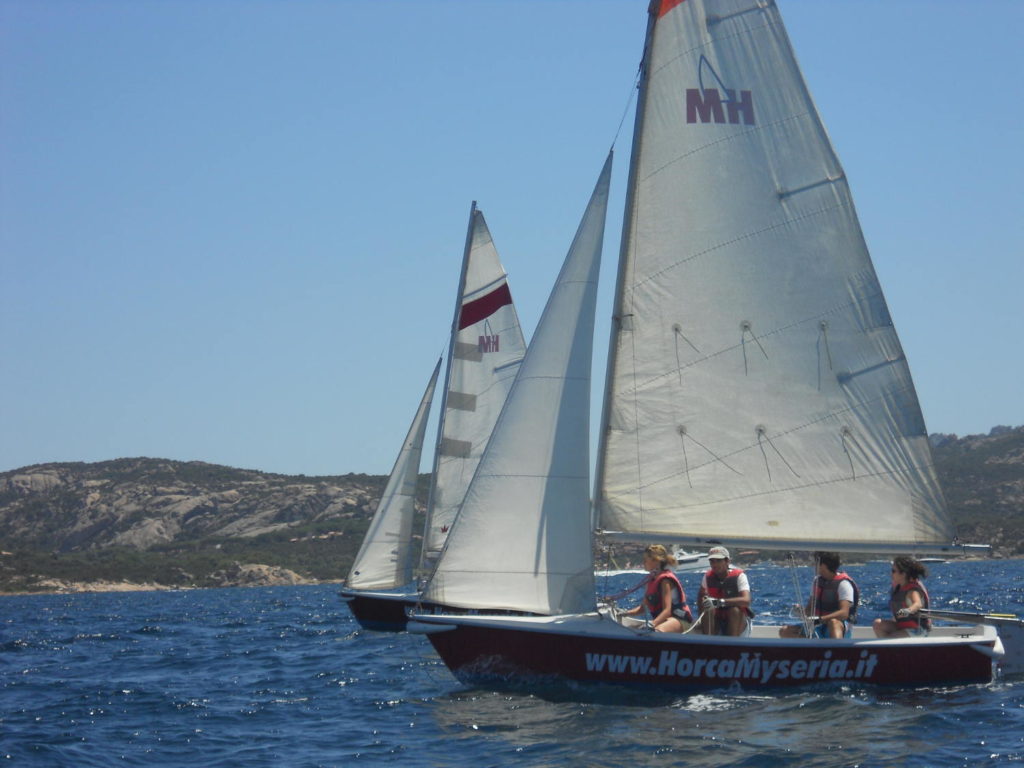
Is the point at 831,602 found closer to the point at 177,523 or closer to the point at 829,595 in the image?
the point at 829,595

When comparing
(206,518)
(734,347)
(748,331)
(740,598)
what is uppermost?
(748,331)

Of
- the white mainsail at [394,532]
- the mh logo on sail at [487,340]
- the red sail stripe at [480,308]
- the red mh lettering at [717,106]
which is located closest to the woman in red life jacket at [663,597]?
the red mh lettering at [717,106]

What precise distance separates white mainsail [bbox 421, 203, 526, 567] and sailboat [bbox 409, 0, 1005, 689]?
15814mm

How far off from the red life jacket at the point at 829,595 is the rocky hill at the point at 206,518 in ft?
285

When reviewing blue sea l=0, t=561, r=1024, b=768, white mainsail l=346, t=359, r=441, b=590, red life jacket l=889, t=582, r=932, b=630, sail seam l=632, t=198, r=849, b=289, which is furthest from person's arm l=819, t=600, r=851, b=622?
white mainsail l=346, t=359, r=441, b=590

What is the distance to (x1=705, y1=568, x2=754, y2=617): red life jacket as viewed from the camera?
55.3 feet

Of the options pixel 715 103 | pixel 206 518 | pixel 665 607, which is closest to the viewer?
pixel 665 607

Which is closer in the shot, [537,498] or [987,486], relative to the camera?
[537,498]

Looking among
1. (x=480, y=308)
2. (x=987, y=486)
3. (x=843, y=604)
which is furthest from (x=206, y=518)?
(x=843, y=604)

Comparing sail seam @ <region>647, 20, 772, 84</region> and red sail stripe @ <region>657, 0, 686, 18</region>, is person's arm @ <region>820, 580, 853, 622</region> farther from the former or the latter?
red sail stripe @ <region>657, 0, 686, 18</region>

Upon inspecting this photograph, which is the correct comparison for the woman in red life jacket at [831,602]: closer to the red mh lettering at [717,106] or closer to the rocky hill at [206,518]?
the red mh lettering at [717,106]

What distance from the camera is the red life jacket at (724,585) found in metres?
16.8

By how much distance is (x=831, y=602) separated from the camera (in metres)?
17.2

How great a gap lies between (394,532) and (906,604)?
67.5 feet
